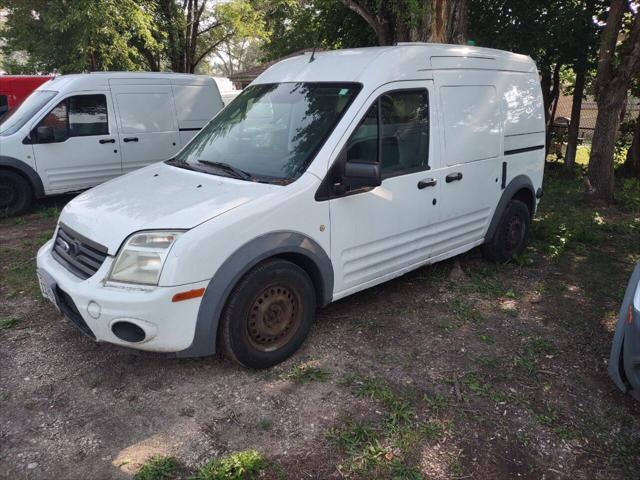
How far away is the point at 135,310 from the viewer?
297cm

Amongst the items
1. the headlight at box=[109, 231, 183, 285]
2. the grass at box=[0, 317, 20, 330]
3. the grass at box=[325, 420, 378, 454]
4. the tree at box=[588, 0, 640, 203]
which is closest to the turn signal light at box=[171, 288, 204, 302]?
the headlight at box=[109, 231, 183, 285]

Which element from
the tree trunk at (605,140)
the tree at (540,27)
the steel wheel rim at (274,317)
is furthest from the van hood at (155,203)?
the tree at (540,27)

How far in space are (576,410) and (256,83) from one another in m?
3.45

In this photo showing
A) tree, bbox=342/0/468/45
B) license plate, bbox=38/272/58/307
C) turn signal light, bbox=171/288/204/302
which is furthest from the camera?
tree, bbox=342/0/468/45

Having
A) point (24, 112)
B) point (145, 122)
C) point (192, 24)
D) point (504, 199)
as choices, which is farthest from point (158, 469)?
point (192, 24)

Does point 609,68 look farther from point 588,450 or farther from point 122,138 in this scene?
point 122,138

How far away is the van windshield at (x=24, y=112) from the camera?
24.1ft

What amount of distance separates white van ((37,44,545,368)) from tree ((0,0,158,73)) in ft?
35.4

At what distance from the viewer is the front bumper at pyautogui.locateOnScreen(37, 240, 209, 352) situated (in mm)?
2973

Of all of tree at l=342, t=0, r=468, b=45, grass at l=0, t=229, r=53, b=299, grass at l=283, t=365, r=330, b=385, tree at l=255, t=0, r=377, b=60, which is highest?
tree at l=255, t=0, r=377, b=60

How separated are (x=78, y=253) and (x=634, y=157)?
1109 centimetres

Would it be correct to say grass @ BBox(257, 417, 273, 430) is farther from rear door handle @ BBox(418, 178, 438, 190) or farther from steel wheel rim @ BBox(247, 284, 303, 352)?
rear door handle @ BBox(418, 178, 438, 190)

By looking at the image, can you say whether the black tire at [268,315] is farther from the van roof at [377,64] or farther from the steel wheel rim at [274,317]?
the van roof at [377,64]

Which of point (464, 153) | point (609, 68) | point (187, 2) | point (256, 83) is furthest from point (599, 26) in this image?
point (187, 2)
